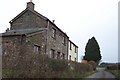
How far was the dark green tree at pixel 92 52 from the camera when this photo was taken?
2436 inches

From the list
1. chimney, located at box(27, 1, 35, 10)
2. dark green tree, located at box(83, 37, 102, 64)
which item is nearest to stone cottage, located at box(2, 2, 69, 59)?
chimney, located at box(27, 1, 35, 10)

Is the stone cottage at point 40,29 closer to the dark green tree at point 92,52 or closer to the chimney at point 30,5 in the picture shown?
the chimney at point 30,5

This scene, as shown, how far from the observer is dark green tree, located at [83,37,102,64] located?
Answer: 61.9 meters

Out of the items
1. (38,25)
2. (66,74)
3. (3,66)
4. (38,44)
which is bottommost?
(66,74)

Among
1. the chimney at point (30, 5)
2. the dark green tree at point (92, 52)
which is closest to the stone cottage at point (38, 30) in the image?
the chimney at point (30, 5)

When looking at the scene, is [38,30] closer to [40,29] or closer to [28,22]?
[40,29]

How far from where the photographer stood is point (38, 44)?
23.0 metres

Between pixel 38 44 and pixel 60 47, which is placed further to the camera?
pixel 60 47

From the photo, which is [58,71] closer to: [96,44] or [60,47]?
[60,47]

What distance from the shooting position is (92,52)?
205 feet

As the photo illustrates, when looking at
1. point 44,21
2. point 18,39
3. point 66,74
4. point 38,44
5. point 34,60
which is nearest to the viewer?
point 34,60

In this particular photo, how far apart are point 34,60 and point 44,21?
51.2 ft

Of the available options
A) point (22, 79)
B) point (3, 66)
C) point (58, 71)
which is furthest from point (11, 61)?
point (58, 71)

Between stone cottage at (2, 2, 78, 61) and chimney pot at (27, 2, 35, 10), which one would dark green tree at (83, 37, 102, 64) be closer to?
stone cottage at (2, 2, 78, 61)
